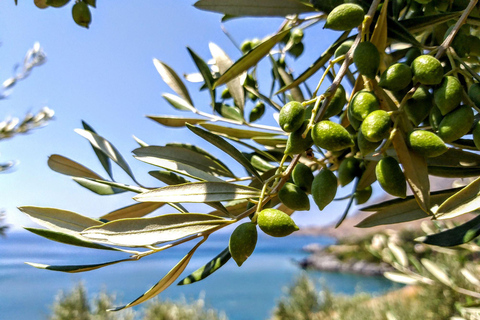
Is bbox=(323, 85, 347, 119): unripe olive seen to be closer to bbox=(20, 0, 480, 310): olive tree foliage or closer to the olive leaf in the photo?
bbox=(20, 0, 480, 310): olive tree foliage

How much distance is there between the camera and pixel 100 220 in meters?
0.52

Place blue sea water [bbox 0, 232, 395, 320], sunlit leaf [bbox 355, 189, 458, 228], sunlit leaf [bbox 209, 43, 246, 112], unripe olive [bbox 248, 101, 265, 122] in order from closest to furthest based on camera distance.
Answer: sunlit leaf [bbox 355, 189, 458, 228], sunlit leaf [bbox 209, 43, 246, 112], unripe olive [bbox 248, 101, 265, 122], blue sea water [bbox 0, 232, 395, 320]

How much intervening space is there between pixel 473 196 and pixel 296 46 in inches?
22.8

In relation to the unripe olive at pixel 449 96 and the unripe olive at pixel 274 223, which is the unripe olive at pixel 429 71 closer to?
the unripe olive at pixel 449 96

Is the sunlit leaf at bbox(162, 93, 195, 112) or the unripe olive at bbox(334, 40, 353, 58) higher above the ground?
the sunlit leaf at bbox(162, 93, 195, 112)

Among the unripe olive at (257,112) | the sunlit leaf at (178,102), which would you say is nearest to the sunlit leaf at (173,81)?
the sunlit leaf at (178,102)

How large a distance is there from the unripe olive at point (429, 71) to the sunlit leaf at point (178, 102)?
1.67ft

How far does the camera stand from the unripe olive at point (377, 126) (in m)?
0.37

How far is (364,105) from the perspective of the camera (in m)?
0.41

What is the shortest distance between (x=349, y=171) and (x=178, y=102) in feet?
1.50

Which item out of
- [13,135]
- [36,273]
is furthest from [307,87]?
[36,273]

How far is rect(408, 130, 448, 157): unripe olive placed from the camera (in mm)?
375

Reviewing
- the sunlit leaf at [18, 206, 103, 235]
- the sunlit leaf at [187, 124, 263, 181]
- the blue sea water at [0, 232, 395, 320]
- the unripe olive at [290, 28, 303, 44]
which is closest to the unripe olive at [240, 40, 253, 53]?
the unripe olive at [290, 28, 303, 44]

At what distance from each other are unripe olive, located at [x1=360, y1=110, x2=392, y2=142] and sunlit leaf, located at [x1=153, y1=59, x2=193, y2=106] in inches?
19.5
